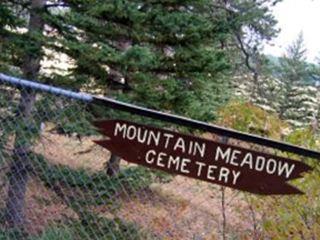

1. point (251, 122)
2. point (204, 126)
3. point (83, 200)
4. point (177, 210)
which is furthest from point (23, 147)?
point (204, 126)

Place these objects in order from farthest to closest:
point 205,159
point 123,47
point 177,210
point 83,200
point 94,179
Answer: point 123,47
point 94,179
point 83,200
point 177,210
point 205,159

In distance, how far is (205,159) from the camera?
299cm

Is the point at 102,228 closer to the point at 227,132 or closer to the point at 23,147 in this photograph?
the point at 23,147

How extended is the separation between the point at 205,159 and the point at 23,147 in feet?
12.7

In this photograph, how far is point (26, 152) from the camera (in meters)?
6.18

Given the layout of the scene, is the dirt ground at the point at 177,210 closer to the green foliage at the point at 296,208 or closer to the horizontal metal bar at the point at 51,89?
the green foliage at the point at 296,208

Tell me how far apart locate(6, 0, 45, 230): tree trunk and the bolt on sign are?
1.81 meters

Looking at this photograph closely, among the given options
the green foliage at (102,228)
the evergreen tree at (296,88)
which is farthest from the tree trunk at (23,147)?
the evergreen tree at (296,88)

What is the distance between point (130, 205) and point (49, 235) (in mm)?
1758

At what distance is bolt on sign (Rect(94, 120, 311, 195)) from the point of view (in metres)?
2.93

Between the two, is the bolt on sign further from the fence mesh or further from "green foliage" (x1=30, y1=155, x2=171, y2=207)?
"green foliage" (x1=30, y1=155, x2=171, y2=207)

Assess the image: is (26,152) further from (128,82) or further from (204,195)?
(128,82)

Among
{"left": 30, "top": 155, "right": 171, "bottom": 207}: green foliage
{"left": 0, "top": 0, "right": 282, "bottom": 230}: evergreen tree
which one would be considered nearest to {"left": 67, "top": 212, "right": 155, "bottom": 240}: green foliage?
{"left": 30, "top": 155, "right": 171, "bottom": 207}: green foliage

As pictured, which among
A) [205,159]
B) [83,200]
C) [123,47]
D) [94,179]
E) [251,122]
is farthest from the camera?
[123,47]
